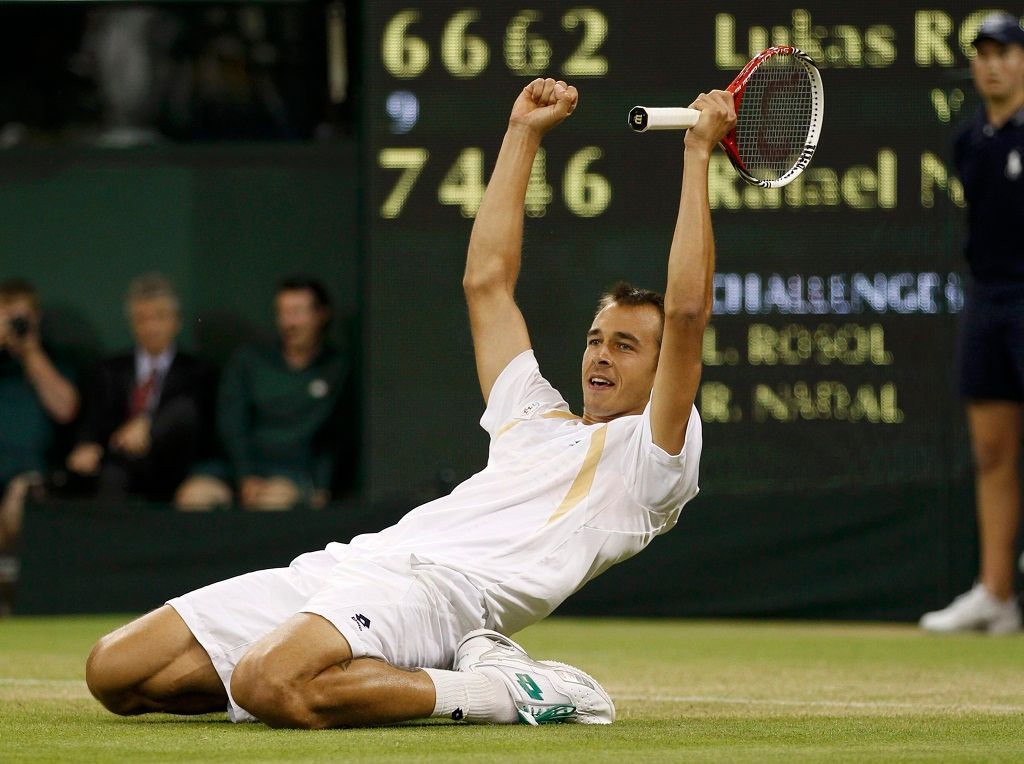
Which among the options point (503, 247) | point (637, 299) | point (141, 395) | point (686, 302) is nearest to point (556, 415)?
point (637, 299)

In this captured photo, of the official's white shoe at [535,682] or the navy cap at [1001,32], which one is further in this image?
the navy cap at [1001,32]

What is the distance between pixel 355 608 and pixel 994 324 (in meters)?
4.17

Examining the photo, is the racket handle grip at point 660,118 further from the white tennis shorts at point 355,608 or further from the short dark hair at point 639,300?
the white tennis shorts at point 355,608

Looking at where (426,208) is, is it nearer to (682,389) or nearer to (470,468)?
(470,468)

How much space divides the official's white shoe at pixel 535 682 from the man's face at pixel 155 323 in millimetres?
5252

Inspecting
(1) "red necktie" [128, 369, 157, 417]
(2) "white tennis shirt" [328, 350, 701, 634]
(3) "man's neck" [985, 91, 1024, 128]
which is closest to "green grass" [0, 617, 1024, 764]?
(2) "white tennis shirt" [328, 350, 701, 634]

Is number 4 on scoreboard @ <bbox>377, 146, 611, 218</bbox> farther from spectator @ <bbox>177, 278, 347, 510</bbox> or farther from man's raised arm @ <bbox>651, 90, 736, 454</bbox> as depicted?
man's raised arm @ <bbox>651, 90, 736, 454</bbox>

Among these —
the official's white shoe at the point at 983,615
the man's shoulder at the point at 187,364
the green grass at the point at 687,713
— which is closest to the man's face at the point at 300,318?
the man's shoulder at the point at 187,364

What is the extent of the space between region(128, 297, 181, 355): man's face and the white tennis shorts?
4.91 meters

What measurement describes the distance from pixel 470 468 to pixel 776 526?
4.53 feet

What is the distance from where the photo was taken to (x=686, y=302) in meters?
4.18

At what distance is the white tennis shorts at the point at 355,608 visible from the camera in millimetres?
4234

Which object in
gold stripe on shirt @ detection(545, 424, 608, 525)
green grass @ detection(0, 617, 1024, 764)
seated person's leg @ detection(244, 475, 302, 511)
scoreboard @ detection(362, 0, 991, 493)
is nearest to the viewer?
green grass @ detection(0, 617, 1024, 764)

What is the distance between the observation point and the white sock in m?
4.23
